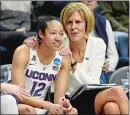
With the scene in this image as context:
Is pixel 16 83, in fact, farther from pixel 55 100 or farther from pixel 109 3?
pixel 109 3

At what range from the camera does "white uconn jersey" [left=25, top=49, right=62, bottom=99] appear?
1418mm

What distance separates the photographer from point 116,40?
1.83 meters

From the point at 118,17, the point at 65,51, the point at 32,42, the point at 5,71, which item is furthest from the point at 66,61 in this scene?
the point at 118,17

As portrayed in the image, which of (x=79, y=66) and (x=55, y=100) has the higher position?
(x=79, y=66)

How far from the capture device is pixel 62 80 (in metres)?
1.44

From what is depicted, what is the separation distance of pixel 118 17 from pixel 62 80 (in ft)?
2.04

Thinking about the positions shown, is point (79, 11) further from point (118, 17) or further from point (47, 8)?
point (118, 17)

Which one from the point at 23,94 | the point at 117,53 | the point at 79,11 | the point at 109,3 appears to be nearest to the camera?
the point at 23,94

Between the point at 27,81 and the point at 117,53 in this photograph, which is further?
the point at 117,53

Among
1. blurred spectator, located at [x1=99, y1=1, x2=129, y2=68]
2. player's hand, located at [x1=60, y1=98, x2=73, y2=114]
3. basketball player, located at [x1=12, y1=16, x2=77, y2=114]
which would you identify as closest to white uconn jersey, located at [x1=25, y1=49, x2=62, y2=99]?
basketball player, located at [x1=12, y1=16, x2=77, y2=114]

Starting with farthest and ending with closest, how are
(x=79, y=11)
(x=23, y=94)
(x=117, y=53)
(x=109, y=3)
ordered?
(x=109, y=3)
(x=117, y=53)
(x=79, y=11)
(x=23, y=94)

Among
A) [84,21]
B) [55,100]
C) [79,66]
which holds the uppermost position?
[84,21]

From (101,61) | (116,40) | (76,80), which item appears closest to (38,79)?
(76,80)

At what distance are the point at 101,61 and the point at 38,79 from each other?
11.6 inches
